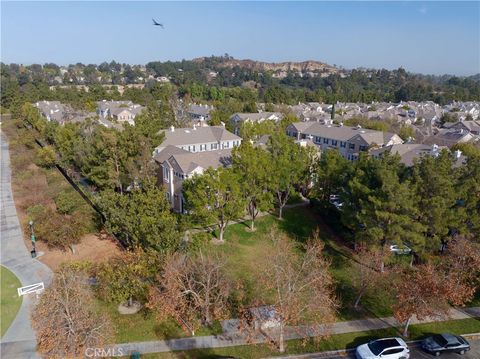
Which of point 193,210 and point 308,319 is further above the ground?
point 193,210

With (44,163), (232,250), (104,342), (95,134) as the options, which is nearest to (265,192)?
(232,250)

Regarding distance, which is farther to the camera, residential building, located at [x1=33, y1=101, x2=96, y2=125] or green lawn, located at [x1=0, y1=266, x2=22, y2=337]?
residential building, located at [x1=33, y1=101, x2=96, y2=125]

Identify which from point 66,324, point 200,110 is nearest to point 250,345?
point 66,324

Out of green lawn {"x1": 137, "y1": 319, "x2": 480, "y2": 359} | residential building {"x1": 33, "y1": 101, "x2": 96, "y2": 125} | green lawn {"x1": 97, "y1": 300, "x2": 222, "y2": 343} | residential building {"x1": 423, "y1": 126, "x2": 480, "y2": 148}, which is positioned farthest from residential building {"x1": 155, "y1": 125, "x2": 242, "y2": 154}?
green lawn {"x1": 137, "y1": 319, "x2": 480, "y2": 359}

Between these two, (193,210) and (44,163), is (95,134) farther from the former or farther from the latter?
(193,210)

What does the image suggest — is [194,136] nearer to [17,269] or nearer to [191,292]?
[17,269]

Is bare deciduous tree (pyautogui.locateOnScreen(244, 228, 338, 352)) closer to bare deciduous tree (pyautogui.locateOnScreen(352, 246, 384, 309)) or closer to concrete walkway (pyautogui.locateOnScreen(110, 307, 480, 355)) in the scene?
concrete walkway (pyautogui.locateOnScreen(110, 307, 480, 355))

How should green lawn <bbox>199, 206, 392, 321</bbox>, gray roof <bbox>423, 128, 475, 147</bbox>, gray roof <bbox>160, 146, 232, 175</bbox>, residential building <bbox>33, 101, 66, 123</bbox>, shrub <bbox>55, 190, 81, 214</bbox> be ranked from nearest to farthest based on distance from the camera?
green lawn <bbox>199, 206, 392, 321</bbox> → shrub <bbox>55, 190, 81, 214</bbox> → gray roof <bbox>160, 146, 232, 175</bbox> → gray roof <bbox>423, 128, 475, 147</bbox> → residential building <bbox>33, 101, 66, 123</bbox>

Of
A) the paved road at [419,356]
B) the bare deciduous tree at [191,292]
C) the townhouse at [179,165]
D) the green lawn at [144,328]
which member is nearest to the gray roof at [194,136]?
the townhouse at [179,165]
